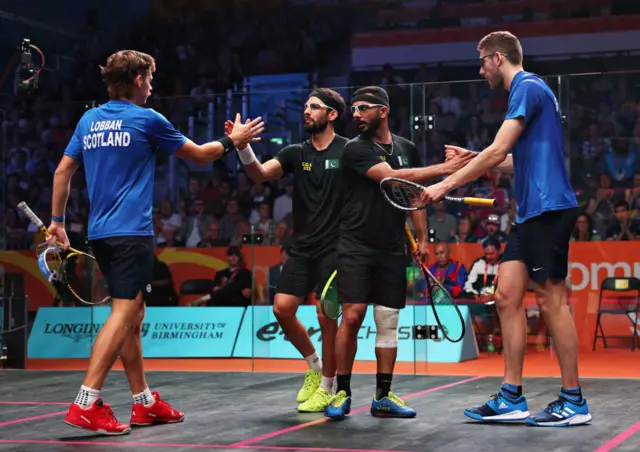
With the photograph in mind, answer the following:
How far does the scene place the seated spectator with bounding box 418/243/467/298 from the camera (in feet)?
29.6

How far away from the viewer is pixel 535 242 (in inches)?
199

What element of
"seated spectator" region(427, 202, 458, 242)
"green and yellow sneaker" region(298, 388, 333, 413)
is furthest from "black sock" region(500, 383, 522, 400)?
"seated spectator" region(427, 202, 458, 242)

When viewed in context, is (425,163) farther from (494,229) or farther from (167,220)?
(167,220)

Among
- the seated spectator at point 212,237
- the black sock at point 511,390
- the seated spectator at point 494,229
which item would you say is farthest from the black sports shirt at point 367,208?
the seated spectator at point 212,237

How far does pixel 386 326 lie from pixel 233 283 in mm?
4566

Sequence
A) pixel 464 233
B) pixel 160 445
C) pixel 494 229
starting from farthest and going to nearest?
pixel 494 229 → pixel 464 233 → pixel 160 445

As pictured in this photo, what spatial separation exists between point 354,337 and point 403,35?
11.0m

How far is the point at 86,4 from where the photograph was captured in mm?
17031

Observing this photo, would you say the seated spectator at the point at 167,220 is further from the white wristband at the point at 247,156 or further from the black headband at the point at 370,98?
the black headband at the point at 370,98

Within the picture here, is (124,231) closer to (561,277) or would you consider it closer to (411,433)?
(411,433)

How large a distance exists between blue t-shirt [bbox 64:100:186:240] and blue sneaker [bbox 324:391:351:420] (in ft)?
4.16

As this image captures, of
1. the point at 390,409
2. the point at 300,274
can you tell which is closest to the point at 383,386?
the point at 390,409

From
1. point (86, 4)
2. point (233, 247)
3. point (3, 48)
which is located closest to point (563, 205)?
point (233, 247)

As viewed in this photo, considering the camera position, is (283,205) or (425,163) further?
(283,205)
